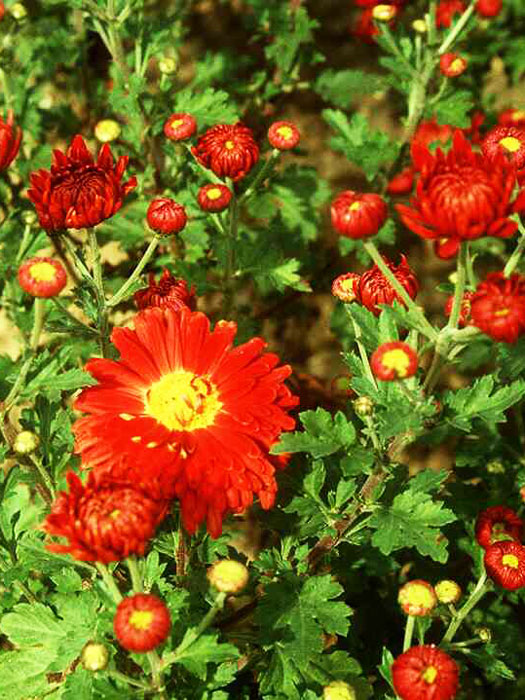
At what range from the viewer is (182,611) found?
2031 millimetres

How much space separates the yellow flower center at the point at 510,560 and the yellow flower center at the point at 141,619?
3.04 feet

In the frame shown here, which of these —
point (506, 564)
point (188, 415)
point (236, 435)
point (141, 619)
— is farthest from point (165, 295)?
point (506, 564)

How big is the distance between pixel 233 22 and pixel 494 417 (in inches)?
152

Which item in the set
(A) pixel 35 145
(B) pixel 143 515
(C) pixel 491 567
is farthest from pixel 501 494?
(A) pixel 35 145

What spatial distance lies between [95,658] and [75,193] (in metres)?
1.04

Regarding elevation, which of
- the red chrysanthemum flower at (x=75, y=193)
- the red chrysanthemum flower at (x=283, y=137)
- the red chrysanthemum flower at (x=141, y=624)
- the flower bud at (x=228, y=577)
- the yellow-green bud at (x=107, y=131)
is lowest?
the flower bud at (x=228, y=577)

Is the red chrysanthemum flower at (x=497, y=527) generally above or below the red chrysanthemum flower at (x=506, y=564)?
below

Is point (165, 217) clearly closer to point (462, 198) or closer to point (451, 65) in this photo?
point (462, 198)

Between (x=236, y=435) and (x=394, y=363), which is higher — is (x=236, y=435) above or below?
below

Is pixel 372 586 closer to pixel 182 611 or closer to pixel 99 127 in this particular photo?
pixel 182 611

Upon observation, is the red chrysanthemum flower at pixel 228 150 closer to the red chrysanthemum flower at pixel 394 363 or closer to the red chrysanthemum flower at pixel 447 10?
the red chrysanthemum flower at pixel 394 363

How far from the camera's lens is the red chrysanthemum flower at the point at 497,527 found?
2.29m

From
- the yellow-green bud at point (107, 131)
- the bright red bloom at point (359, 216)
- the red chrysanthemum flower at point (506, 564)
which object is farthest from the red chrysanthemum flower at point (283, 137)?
the red chrysanthemum flower at point (506, 564)

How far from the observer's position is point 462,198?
154cm
